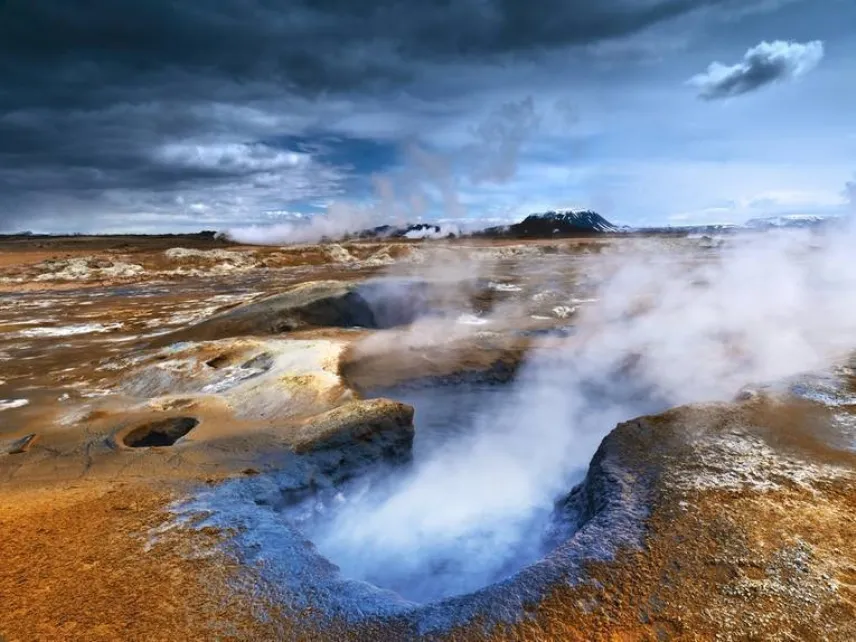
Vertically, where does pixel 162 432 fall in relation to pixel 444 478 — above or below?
above

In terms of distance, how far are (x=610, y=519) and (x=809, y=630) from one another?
136cm

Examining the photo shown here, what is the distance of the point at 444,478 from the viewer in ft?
21.5

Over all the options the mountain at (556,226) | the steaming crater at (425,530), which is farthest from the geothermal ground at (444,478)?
the mountain at (556,226)

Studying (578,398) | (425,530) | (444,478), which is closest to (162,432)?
(444,478)

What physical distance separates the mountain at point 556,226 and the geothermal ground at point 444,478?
10049cm

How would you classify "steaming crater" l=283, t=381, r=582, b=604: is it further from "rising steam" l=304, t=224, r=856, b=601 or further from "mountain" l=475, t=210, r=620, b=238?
"mountain" l=475, t=210, r=620, b=238

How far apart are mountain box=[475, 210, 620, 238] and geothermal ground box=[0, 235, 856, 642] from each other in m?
100

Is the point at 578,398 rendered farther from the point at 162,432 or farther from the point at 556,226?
the point at 556,226

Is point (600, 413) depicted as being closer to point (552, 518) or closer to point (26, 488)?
point (552, 518)

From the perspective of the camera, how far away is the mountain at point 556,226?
11719 centimetres

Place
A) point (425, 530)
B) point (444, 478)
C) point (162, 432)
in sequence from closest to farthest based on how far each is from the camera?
point (425, 530), point (444, 478), point (162, 432)

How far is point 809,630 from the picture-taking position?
287 centimetres

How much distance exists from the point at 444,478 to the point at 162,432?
13.3 ft

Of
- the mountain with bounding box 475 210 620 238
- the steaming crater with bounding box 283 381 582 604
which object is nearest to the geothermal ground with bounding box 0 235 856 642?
the steaming crater with bounding box 283 381 582 604
